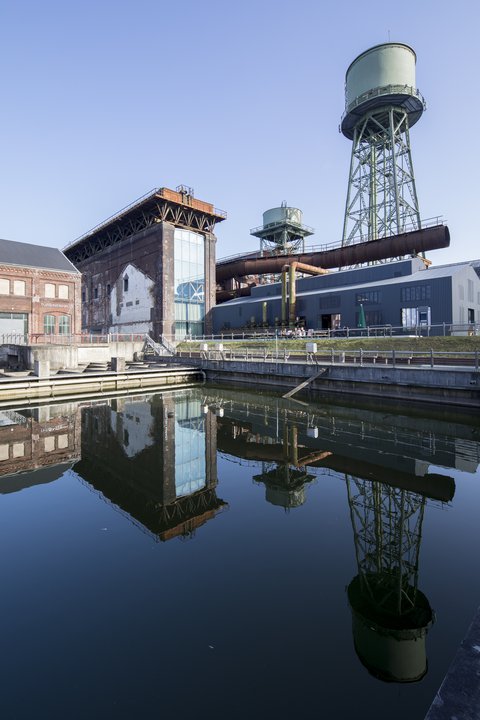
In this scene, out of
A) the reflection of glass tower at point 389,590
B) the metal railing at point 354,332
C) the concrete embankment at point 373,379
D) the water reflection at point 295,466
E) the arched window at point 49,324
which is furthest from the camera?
the arched window at point 49,324

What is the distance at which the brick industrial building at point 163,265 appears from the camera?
46594mm

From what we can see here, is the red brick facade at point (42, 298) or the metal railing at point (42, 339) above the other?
the red brick facade at point (42, 298)

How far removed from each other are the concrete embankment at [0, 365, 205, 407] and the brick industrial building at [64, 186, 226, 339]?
15383 mm


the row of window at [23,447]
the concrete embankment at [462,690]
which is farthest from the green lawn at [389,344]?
the concrete embankment at [462,690]

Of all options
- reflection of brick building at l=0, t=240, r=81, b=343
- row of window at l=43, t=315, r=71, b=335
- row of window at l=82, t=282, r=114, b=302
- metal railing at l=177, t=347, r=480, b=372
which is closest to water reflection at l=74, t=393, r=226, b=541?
metal railing at l=177, t=347, r=480, b=372

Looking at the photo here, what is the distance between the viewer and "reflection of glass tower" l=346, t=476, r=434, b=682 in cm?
428

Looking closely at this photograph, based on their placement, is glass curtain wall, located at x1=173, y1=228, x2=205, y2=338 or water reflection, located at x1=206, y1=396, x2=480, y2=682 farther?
glass curtain wall, located at x1=173, y1=228, x2=205, y2=338

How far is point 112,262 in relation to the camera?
56.5 metres

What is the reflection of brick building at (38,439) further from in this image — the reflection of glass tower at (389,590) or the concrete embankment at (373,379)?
the concrete embankment at (373,379)

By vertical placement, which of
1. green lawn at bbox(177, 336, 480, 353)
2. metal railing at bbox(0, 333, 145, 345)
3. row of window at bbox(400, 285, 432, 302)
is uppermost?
row of window at bbox(400, 285, 432, 302)

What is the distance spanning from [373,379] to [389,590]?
59.6 ft

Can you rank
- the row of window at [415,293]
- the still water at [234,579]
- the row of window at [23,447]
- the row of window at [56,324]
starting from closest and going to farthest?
1. the still water at [234,579]
2. the row of window at [23,447]
3. the row of window at [415,293]
4. the row of window at [56,324]

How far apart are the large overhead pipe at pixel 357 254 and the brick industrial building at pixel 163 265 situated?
596 centimetres

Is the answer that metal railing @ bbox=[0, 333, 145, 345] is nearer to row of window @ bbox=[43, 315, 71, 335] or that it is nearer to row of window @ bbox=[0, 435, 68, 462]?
row of window @ bbox=[43, 315, 71, 335]
